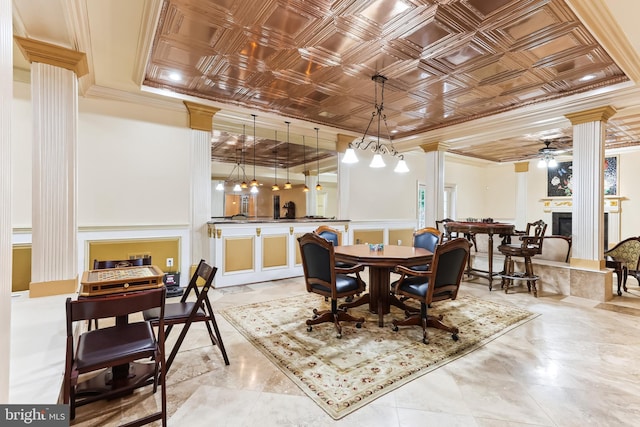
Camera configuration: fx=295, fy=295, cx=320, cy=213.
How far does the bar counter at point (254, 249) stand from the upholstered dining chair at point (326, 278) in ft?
6.34

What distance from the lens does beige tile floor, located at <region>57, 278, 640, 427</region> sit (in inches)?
66.9

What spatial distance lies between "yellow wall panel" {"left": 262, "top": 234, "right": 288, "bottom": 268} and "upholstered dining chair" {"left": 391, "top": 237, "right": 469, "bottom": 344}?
2630 mm

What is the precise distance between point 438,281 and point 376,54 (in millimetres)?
2321

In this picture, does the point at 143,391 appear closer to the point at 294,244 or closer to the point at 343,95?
the point at 294,244

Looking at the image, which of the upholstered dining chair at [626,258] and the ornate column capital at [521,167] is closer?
the upholstered dining chair at [626,258]

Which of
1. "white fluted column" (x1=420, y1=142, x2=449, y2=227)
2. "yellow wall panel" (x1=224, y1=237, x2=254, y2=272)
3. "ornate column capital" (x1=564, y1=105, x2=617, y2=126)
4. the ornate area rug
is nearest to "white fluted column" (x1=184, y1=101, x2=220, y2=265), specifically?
"yellow wall panel" (x1=224, y1=237, x2=254, y2=272)

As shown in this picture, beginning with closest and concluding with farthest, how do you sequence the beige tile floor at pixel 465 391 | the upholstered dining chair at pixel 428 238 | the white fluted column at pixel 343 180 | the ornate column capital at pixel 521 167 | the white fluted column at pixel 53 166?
1. the beige tile floor at pixel 465 391
2. the white fluted column at pixel 53 166
3. the upholstered dining chair at pixel 428 238
4. the white fluted column at pixel 343 180
5. the ornate column capital at pixel 521 167

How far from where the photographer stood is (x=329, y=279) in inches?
110

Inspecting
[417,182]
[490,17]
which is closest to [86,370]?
[490,17]

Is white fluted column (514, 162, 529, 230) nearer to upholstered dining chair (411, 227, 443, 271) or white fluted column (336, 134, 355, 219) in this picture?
white fluted column (336, 134, 355, 219)

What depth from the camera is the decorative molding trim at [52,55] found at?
2682mm

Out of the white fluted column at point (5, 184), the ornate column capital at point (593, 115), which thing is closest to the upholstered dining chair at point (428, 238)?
the ornate column capital at point (593, 115)

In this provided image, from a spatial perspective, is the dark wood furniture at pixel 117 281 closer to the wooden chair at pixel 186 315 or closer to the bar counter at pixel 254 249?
the wooden chair at pixel 186 315

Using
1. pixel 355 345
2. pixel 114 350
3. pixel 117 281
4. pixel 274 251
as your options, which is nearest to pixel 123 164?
pixel 274 251
